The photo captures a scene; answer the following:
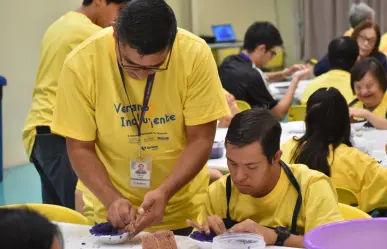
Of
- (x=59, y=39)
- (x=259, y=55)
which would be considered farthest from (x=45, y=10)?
(x=59, y=39)

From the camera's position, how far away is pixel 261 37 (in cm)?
533

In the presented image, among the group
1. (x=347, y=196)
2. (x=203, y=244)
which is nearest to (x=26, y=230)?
(x=203, y=244)

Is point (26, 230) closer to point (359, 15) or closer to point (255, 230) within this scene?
point (255, 230)

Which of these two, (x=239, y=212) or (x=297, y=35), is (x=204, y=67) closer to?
(x=239, y=212)

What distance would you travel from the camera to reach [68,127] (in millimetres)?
2371

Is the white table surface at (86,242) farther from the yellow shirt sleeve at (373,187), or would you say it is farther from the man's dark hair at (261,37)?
the man's dark hair at (261,37)

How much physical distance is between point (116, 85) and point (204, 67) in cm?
31

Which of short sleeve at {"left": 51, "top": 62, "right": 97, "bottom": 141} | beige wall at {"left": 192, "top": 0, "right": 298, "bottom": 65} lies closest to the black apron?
short sleeve at {"left": 51, "top": 62, "right": 97, "bottom": 141}

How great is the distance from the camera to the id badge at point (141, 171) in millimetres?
2371

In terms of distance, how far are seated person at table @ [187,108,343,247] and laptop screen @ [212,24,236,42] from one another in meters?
7.70

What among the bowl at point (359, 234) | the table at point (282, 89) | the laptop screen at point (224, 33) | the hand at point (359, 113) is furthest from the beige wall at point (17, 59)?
the bowl at point (359, 234)

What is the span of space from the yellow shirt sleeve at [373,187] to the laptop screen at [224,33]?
6.96 meters

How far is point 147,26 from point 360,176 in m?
1.55

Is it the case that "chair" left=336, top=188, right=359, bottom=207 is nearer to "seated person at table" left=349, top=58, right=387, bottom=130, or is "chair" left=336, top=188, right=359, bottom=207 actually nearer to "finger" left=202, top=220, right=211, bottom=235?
"finger" left=202, top=220, right=211, bottom=235
